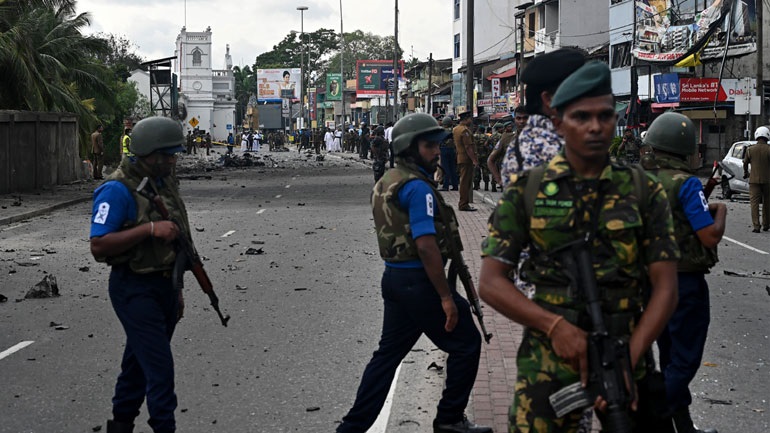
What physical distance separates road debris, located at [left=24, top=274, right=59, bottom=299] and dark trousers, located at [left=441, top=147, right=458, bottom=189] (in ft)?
51.3

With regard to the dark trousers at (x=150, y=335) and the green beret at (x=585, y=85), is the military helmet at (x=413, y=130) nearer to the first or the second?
the dark trousers at (x=150, y=335)

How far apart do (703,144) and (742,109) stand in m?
11.3

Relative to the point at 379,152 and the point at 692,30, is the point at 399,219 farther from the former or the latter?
the point at 692,30

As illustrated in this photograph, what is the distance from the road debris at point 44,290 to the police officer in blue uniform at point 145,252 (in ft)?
22.5

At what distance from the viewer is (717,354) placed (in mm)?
8672

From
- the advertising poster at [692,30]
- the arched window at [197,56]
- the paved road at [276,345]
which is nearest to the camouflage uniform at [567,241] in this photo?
the paved road at [276,345]

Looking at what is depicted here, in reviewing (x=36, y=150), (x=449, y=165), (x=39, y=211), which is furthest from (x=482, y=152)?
(x=36, y=150)

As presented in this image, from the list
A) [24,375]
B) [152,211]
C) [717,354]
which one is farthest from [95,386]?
[717,354]

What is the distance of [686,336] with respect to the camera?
5.46 m

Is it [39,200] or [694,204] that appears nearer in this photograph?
[694,204]

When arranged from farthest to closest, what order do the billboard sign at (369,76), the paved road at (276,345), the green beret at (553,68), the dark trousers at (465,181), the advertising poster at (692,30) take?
the billboard sign at (369,76) → the advertising poster at (692,30) → the dark trousers at (465,181) → the paved road at (276,345) → the green beret at (553,68)

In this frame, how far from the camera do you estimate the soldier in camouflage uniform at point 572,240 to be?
341 centimetres

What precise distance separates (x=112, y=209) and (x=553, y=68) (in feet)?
7.25

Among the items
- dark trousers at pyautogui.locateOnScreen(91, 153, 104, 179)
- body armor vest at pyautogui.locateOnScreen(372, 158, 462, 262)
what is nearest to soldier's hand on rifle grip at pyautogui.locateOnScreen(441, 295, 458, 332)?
body armor vest at pyautogui.locateOnScreen(372, 158, 462, 262)
